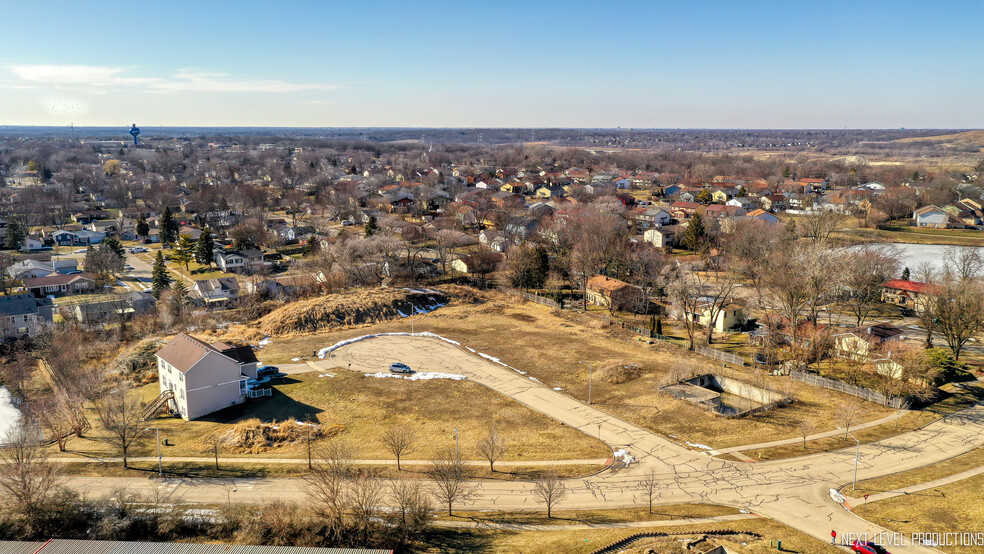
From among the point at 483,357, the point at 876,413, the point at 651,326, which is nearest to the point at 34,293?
the point at 483,357

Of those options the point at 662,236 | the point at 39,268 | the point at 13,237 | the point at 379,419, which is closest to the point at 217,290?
the point at 39,268

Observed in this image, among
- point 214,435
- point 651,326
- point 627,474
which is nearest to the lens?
point 627,474

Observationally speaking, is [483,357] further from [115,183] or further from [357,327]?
[115,183]

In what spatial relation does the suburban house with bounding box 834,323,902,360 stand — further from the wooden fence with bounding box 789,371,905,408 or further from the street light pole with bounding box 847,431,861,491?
the street light pole with bounding box 847,431,861,491

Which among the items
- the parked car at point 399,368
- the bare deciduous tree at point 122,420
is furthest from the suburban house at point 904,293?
the bare deciduous tree at point 122,420

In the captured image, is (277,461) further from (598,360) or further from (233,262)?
(233,262)

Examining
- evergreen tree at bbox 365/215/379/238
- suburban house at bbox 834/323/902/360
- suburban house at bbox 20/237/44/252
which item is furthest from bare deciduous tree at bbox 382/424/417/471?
suburban house at bbox 20/237/44/252
